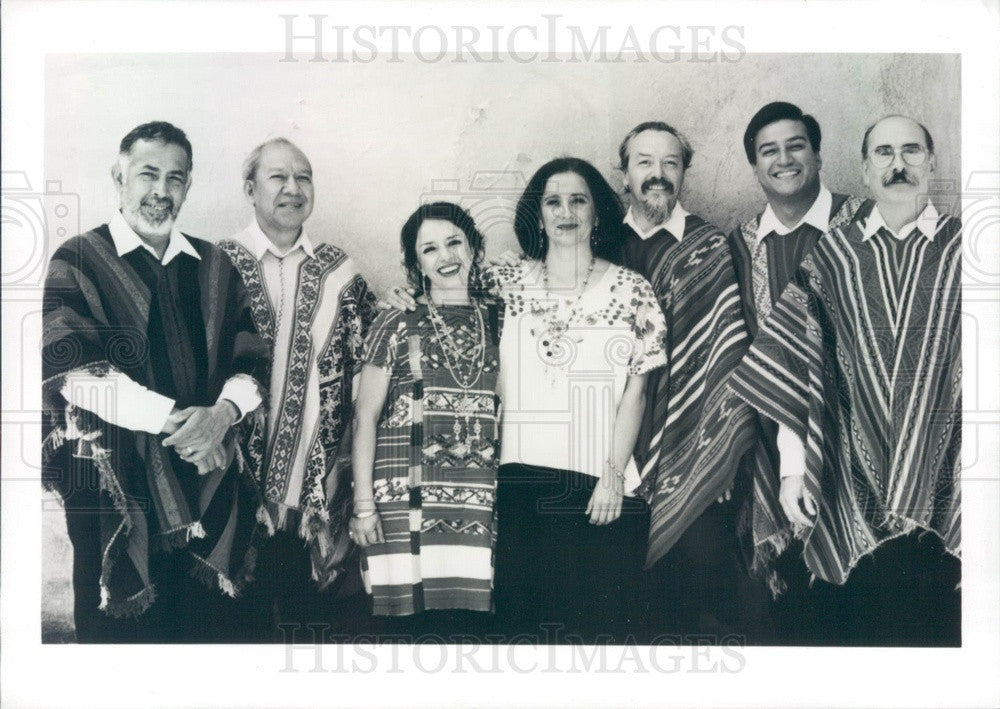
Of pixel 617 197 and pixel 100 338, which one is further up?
pixel 617 197

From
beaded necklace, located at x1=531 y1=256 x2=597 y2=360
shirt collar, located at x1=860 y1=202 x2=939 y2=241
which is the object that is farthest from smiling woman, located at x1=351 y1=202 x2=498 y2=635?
shirt collar, located at x1=860 y1=202 x2=939 y2=241

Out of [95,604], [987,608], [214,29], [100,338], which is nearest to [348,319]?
[100,338]

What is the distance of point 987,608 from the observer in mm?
2354

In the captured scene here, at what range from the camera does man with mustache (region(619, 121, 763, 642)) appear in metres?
2.32

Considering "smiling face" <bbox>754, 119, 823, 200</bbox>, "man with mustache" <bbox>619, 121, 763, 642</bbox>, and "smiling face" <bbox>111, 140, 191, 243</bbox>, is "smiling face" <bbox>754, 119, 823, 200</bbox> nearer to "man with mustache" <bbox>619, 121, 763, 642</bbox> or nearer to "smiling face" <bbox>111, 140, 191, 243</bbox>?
"man with mustache" <bbox>619, 121, 763, 642</bbox>

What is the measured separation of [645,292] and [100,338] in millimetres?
1439

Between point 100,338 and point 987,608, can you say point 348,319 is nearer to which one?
point 100,338

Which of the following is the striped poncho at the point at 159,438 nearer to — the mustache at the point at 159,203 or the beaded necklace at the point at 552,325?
the mustache at the point at 159,203

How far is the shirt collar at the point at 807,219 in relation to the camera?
2355mm

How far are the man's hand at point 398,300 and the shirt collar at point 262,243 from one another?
0.74 feet

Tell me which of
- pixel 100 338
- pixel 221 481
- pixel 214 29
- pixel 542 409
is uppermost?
pixel 214 29

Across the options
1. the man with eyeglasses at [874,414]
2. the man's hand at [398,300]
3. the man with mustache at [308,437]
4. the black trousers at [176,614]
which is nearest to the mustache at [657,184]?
the man with eyeglasses at [874,414]

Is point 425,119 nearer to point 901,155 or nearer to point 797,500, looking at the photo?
point 901,155

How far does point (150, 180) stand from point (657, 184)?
1344 millimetres
